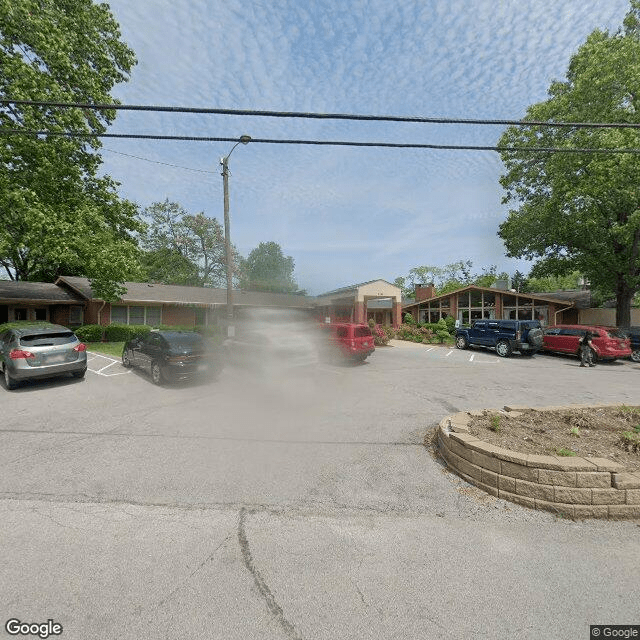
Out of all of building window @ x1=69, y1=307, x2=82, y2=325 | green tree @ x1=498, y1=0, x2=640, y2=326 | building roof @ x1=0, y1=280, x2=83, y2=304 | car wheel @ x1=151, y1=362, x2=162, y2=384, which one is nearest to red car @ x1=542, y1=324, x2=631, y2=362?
green tree @ x1=498, y1=0, x2=640, y2=326

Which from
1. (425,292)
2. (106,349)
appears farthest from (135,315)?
(425,292)

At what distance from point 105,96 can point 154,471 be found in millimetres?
19905

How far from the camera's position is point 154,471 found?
4.41m

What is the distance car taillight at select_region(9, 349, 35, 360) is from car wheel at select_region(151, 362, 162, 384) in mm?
2955

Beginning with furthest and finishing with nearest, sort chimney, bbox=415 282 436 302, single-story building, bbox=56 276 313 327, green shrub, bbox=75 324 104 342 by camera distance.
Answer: chimney, bbox=415 282 436 302, single-story building, bbox=56 276 313 327, green shrub, bbox=75 324 104 342

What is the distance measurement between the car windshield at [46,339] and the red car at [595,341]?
20.2 m

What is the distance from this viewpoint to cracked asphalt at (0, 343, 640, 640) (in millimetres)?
2258

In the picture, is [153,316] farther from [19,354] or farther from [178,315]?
[19,354]

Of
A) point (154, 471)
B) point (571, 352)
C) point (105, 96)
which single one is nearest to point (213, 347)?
point (154, 471)

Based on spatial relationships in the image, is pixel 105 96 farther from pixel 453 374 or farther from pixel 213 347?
pixel 453 374

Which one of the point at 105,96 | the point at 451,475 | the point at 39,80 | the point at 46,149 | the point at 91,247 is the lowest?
the point at 451,475

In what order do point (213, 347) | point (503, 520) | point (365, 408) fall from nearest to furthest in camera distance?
1. point (503, 520)
2. point (365, 408)
3. point (213, 347)

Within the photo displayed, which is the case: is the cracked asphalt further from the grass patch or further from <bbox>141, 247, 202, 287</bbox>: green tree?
<bbox>141, 247, 202, 287</bbox>: green tree

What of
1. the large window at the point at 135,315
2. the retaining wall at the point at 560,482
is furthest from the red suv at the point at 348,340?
the large window at the point at 135,315
